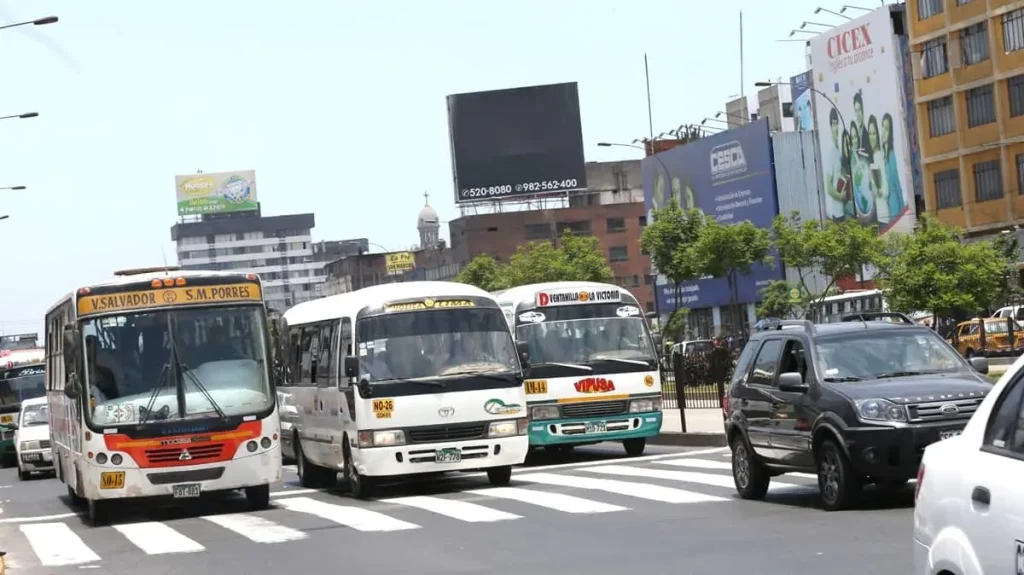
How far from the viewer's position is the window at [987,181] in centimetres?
6575

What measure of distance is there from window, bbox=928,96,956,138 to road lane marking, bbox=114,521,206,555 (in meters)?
54.7

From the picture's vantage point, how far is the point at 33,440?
35625mm

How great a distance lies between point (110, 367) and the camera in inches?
791

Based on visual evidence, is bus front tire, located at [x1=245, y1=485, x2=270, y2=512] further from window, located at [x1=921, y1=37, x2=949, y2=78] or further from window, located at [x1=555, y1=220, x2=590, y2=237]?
window, located at [x1=555, y1=220, x2=590, y2=237]

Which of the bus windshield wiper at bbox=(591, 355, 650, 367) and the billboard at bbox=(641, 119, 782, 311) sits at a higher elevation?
the billboard at bbox=(641, 119, 782, 311)

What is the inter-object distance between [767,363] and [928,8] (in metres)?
56.6

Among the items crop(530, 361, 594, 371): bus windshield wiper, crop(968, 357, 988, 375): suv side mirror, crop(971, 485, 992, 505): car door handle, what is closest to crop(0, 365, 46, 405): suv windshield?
crop(530, 361, 594, 371): bus windshield wiper

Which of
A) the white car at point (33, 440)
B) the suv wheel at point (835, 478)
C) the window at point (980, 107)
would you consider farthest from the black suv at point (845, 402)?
the window at point (980, 107)

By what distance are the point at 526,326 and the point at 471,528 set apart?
10.6 meters

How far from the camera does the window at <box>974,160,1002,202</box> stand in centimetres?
6575

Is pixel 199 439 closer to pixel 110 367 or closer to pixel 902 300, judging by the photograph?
pixel 110 367

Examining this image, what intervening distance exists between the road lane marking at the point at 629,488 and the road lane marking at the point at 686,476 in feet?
1.77

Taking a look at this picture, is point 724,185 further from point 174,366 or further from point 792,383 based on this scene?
point 792,383

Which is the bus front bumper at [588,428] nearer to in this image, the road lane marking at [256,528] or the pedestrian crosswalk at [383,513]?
the pedestrian crosswalk at [383,513]
